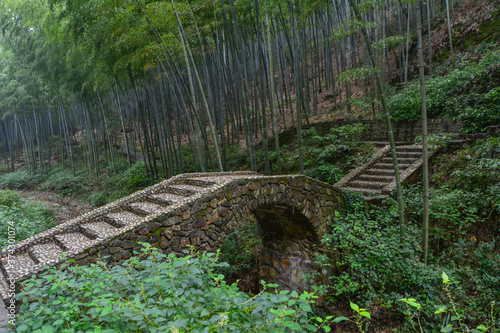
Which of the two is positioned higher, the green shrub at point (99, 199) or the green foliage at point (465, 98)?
the green foliage at point (465, 98)

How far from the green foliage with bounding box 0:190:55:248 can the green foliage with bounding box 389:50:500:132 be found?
26.4ft

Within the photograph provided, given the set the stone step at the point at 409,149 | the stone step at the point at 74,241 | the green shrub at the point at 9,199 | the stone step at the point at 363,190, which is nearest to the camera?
the stone step at the point at 74,241

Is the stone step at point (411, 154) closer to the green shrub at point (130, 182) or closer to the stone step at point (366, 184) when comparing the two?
the stone step at point (366, 184)

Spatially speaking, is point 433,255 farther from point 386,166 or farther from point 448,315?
point 386,166

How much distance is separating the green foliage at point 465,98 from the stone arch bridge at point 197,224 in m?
3.25

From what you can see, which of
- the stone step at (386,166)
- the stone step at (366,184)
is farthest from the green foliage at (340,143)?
the stone step at (366,184)

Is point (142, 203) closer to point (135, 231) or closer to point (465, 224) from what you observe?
point (135, 231)

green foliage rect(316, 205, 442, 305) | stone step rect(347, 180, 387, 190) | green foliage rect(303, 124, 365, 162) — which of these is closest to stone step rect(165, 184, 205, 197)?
green foliage rect(316, 205, 442, 305)

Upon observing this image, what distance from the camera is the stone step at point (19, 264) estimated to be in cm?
234

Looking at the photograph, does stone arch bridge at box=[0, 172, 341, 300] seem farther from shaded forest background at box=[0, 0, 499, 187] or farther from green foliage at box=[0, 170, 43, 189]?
green foliage at box=[0, 170, 43, 189]

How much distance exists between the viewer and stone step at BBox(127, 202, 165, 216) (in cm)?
347

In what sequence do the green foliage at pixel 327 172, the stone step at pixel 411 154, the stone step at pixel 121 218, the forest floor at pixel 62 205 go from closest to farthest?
the stone step at pixel 121 218 → the stone step at pixel 411 154 → the green foliage at pixel 327 172 → the forest floor at pixel 62 205

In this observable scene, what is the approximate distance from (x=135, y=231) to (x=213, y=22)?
5.53 meters

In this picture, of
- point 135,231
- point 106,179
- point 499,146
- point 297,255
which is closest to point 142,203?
point 135,231
